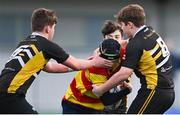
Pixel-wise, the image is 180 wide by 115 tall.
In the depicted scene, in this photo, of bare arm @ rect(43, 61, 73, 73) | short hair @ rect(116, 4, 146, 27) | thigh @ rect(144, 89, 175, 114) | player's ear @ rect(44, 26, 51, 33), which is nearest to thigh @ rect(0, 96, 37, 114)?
player's ear @ rect(44, 26, 51, 33)

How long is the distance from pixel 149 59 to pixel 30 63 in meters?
1.06

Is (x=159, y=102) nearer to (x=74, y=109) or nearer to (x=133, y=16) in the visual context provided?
(x=133, y=16)

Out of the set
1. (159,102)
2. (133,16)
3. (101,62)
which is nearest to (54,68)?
(101,62)

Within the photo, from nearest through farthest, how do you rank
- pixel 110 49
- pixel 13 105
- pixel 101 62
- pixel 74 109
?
pixel 13 105
pixel 110 49
pixel 101 62
pixel 74 109

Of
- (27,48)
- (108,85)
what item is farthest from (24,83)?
(108,85)

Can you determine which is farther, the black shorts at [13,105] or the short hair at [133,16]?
the short hair at [133,16]

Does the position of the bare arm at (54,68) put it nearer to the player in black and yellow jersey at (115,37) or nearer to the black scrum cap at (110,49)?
the player in black and yellow jersey at (115,37)

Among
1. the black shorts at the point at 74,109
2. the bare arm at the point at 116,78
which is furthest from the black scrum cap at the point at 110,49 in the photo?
the black shorts at the point at 74,109

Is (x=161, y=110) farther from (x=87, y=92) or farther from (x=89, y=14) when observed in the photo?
(x=89, y=14)

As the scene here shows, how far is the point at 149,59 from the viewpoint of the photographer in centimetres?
667

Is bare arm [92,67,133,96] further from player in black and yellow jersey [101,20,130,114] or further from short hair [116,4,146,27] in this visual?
player in black and yellow jersey [101,20,130,114]

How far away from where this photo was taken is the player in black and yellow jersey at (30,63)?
663 centimetres

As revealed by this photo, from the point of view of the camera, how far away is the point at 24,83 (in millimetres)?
6684

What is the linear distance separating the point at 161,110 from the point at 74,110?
1.05 meters
